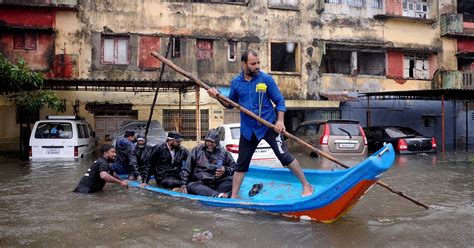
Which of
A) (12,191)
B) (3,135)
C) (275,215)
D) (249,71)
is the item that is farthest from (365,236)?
(3,135)

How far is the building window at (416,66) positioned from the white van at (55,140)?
18.6 meters

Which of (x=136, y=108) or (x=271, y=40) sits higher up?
(x=271, y=40)

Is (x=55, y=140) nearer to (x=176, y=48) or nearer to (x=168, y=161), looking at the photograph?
(x=168, y=161)

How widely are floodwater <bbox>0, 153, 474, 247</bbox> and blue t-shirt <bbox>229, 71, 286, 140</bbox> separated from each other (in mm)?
1148

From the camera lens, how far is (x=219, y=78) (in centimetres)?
2194

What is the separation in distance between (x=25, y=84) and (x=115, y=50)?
674 cm

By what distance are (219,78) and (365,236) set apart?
17473 mm

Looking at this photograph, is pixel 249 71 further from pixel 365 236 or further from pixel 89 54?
pixel 89 54

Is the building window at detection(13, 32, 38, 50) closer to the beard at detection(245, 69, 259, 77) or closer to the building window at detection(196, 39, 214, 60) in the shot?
the building window at detection(196, 39, 214, 60)

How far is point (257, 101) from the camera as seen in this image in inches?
238

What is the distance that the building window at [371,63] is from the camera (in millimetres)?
24800

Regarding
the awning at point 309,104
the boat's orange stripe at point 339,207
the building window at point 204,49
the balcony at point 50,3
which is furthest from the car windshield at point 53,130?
the awning at point 309,104

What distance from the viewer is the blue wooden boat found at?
15.6 ft

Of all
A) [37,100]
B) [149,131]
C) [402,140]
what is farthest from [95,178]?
[402,140]
